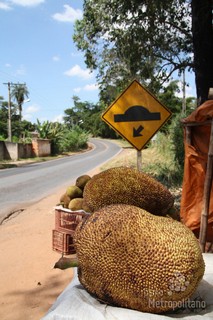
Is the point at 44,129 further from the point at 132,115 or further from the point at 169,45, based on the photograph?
the point at 132,115

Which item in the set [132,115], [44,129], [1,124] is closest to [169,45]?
[132,115]

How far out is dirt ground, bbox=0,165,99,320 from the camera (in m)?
3.22

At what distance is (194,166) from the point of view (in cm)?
387

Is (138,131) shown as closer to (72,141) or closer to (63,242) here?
(63,242)

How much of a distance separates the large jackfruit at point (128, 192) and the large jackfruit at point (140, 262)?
3.08 feet

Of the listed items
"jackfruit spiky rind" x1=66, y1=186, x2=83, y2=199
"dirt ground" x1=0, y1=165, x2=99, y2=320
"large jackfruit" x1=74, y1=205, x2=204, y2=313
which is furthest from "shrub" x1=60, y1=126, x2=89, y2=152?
"large jackfruit" x1=74, y1=205, x2=204, y2=313

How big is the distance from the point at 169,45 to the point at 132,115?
6.14m

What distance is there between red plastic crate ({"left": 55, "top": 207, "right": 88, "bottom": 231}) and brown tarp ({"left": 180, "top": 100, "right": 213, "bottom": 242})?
1375 mm

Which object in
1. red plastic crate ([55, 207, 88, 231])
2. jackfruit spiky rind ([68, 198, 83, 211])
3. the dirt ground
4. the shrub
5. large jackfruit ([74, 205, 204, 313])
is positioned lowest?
the shrub

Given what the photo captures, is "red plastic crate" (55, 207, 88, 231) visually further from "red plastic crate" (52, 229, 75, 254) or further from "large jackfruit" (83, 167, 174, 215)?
"large jackfruit" (83, 167, 174, 215)

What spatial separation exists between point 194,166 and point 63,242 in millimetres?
2092

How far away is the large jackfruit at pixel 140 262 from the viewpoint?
1836 millimetres

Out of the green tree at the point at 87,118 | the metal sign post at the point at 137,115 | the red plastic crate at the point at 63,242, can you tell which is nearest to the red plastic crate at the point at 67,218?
the red plastic crate at the point at 63,242

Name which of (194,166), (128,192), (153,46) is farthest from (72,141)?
(128,192)
